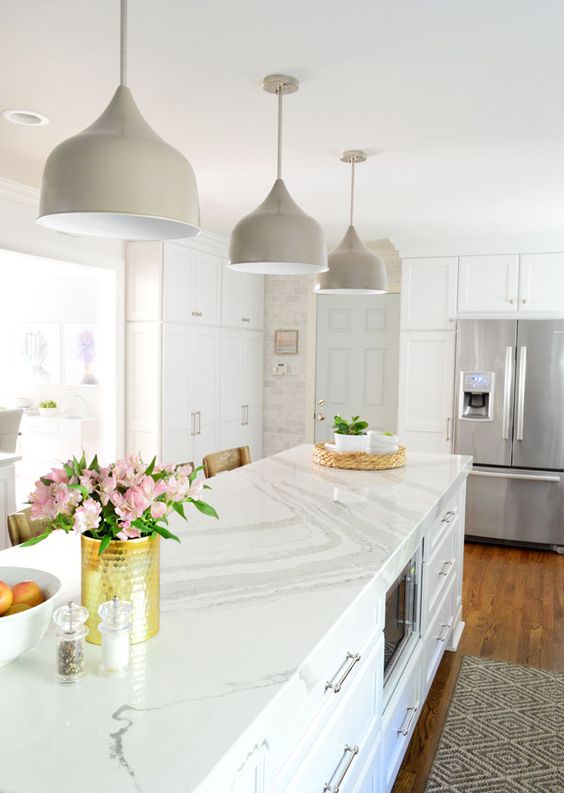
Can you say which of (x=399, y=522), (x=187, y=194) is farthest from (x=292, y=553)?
(x=187, y=194)

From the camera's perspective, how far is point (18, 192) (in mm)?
4086

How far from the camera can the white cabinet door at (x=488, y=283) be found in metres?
5.31

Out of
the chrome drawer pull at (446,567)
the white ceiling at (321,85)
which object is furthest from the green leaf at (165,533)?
the chrome drawer pull at (446,567)

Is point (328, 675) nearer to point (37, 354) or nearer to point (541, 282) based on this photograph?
point (541, 282)

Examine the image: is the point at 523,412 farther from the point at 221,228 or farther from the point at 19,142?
the point at 19,142

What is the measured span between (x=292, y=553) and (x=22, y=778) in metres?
1.07

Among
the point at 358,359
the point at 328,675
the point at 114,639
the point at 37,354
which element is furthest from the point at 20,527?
the point at 37,354

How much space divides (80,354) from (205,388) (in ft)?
8.35

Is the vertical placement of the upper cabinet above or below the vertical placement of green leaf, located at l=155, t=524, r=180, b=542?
above

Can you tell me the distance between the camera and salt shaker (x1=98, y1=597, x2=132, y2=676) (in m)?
1.17

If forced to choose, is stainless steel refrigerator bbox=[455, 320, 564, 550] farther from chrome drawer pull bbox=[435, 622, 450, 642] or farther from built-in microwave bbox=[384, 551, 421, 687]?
built-in microwave bbox=[384, 551, 421, 687]

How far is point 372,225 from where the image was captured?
5023 millimetres

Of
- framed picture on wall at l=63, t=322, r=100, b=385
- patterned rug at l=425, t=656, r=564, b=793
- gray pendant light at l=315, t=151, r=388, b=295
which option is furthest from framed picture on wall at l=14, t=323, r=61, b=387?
patterned rug at l=425, t=656, r=564, b=793

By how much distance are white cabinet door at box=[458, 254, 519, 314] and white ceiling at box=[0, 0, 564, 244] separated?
128 cm
